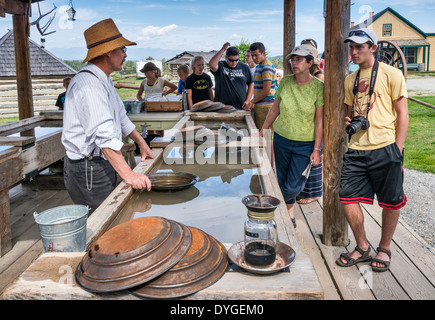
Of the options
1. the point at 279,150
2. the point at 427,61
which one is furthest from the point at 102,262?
the point at 427,61

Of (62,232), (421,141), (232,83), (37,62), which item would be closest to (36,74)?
(37,62)

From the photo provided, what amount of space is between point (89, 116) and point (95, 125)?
7cm

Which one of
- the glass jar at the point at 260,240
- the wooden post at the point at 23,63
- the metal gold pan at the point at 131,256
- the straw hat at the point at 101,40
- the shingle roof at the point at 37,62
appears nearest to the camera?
the metal gold pan at the point at 131,256

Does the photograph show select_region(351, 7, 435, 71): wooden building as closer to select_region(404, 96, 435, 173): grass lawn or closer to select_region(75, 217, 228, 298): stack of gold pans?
select_region(404, 96, 435, 173): grass lawn

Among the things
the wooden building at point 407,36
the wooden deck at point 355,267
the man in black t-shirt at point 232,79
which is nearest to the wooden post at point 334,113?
the wooden deck at point 355,267

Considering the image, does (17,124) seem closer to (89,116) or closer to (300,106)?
(89,116)

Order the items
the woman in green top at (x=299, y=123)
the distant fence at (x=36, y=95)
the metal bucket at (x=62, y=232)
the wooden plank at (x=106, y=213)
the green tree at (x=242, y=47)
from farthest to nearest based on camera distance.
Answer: the green tree at (x=242, y=47)
the distant fence at (x=36, y=95)
the woman in green top at (x=299, y=123)
the wooden plank at (x=106, y=213)
the metal bucket at (x=62, y=232)

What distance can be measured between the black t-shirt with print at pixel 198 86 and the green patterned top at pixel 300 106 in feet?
11.1

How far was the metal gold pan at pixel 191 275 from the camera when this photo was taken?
4.86ft

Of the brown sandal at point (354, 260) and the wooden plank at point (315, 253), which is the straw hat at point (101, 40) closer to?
the wooden plank at point (315, 253)

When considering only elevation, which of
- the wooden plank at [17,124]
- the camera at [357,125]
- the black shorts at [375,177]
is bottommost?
the black shorts at [375,177]

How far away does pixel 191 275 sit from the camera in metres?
1.54

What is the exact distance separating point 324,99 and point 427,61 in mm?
42730

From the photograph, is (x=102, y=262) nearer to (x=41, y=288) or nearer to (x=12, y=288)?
(x=41, y=288)
